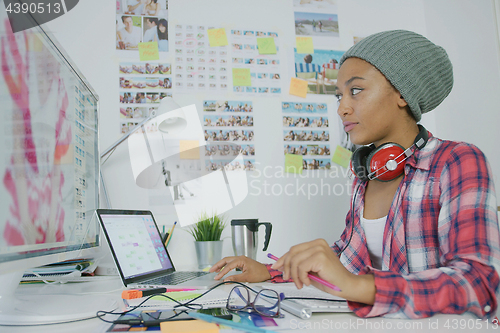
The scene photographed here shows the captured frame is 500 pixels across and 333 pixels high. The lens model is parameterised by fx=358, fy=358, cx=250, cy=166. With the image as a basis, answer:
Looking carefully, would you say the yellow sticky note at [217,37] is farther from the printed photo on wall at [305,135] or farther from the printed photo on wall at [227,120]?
the printed photo on wall at [305,135]

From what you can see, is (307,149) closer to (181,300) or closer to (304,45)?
(304,45)

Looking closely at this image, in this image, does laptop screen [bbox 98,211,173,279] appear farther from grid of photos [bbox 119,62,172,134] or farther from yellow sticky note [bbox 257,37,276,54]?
yellow sticky note [bbox 257,37,276,54]

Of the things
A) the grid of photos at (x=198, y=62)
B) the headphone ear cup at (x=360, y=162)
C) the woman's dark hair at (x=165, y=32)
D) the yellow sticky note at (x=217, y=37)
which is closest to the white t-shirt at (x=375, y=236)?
the headphone ear cup at (x=360, y=162)

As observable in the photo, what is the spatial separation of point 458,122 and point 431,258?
1.08 m

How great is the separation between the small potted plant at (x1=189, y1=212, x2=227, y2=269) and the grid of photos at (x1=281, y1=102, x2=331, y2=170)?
0.45 metres

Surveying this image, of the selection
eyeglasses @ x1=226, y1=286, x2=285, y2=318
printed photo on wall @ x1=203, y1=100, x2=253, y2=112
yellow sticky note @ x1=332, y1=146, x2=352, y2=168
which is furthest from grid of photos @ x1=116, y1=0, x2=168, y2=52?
eyeglasses @ x1=226, y1=286, x2=285, y2=318

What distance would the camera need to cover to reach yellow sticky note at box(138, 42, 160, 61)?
142 cm

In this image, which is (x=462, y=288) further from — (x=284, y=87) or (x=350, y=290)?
(x=284, y=87)

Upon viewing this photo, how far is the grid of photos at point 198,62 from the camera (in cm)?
145

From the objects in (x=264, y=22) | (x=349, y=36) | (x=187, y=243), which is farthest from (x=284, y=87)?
(x=187, y=243)

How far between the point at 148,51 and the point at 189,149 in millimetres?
423

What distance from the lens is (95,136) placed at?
111cm

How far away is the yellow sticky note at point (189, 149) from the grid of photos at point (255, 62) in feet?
1.03

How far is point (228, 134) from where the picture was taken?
→ 4.80ft
